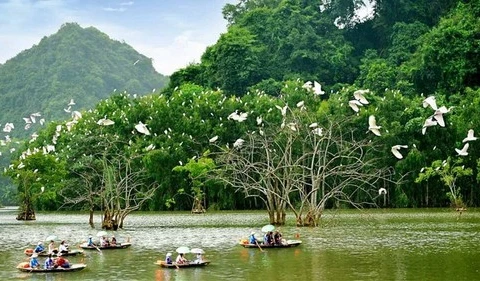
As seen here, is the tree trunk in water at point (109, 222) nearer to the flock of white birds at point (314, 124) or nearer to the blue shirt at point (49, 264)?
the flock of white birds at point (314, 124)

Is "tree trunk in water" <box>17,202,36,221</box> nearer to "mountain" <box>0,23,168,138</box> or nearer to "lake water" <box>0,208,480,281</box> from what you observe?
"lake water" <box>0,208,480,281</box>

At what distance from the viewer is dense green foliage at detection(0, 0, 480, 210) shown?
143 feet

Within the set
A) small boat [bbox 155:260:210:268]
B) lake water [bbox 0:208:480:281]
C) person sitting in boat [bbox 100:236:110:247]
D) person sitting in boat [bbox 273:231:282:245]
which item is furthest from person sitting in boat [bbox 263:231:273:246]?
person sitting in boat [bbox 100:236:110:247]

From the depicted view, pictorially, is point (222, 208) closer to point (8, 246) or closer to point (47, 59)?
point (8, 246)

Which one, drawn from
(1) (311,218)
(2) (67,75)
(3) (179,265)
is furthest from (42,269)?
(2) (67,75)

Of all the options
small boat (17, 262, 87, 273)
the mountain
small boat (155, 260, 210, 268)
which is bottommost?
small boat (17, 262, 87, 273)

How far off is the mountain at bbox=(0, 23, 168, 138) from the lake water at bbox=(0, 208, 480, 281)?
64165 mm

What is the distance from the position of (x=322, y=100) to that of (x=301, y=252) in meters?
36.9

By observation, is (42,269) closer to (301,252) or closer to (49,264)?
(49,264)

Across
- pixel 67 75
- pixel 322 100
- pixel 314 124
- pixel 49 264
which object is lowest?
pixel 49 264

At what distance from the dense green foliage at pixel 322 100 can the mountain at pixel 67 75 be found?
108 ft

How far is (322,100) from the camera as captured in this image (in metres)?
56.2

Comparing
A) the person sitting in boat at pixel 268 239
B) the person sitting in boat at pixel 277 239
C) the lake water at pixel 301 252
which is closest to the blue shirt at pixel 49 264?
the lake water at pixel 301 252

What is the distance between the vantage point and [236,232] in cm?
2766
